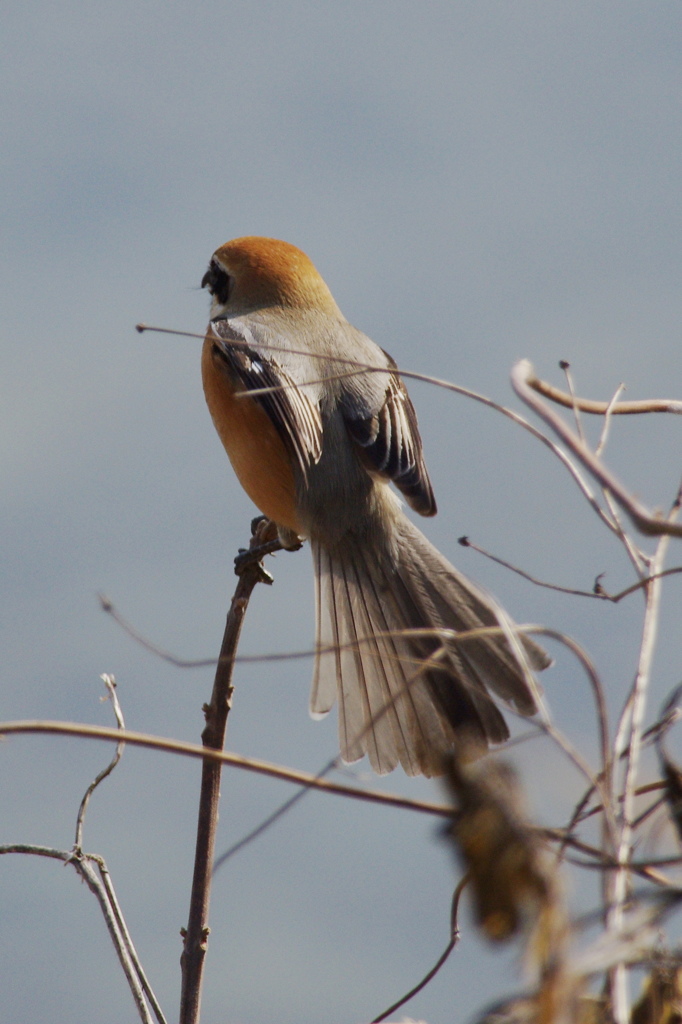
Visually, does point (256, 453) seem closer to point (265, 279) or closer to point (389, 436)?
point (389, 436)

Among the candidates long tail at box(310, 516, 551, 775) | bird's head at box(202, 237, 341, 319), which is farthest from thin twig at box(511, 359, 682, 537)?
bird's head at box(202, 237, 341, 319)

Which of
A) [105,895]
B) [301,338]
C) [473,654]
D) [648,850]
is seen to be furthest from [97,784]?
[301,338]

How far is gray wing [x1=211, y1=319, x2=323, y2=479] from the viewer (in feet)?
13.2

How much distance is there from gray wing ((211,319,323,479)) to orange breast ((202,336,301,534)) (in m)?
0.10

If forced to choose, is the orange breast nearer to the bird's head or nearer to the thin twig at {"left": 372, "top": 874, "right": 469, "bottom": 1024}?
the bird's head

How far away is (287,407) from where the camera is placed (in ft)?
13.3

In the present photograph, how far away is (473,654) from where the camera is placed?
3.26 metres

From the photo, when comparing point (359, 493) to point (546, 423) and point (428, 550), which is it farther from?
point (546, 423)

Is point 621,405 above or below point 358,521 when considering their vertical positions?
below

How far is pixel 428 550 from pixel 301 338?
1.23m

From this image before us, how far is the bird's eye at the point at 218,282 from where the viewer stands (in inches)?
209

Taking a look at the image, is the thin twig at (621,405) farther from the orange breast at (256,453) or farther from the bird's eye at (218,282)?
the bird's eye at (218,282)

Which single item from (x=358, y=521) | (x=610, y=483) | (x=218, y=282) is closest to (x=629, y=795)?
(x=610, y=483)

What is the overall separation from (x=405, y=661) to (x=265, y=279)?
2836 millimetres
